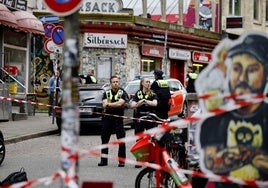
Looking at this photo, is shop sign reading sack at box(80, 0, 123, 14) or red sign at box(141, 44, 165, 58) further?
red sign at box(141, 44, 165, 58)

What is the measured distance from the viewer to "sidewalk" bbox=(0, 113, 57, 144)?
19.0 metres

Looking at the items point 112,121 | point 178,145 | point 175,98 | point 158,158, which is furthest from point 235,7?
point 158,158

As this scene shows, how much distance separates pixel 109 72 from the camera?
112ft

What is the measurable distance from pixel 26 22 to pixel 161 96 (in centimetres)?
1334

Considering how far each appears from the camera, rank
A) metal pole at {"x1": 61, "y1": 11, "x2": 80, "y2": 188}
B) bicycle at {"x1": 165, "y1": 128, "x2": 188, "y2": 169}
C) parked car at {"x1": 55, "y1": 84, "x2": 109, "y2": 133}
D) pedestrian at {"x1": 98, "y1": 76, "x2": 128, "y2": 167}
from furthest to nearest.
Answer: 1. parked car at {"x1": 55, "y1": 84, "x2": 109, "y2": 133}
2. pedestrian at {"x1": 98, "y1": 76, "x2": 128, "y2": 167}
3. bicycle at {"x1": 165, "y1": 128, "x2": 188, "y2": 169}
4. metal pole at {"x1": 61, "y1": 11, "x2": 80, "y2": 188}

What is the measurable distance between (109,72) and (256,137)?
95.9 ft

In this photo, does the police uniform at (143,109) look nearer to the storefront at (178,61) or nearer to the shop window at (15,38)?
the shop window at (15,38)

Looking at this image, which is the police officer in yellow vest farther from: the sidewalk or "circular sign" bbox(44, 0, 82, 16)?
"circular sign" bbox(44, 0, 82, 16)

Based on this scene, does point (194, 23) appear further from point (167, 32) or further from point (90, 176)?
point (90, 176)

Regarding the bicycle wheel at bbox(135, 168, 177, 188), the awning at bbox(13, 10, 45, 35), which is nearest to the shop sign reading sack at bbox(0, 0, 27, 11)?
the awning at bbox(13, 10, 45, 35)

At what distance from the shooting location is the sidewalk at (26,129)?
19.0m

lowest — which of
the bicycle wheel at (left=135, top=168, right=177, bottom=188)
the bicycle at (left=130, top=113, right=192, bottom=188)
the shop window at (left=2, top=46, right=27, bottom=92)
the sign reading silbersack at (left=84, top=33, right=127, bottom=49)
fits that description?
the bicycle wheel at (left=135, top=168, right=177, bottom=188)

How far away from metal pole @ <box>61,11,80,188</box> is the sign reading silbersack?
28.7 m

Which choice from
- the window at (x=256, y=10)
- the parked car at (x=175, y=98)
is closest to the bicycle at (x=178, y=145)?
the parked car at (x=175, y=98)
